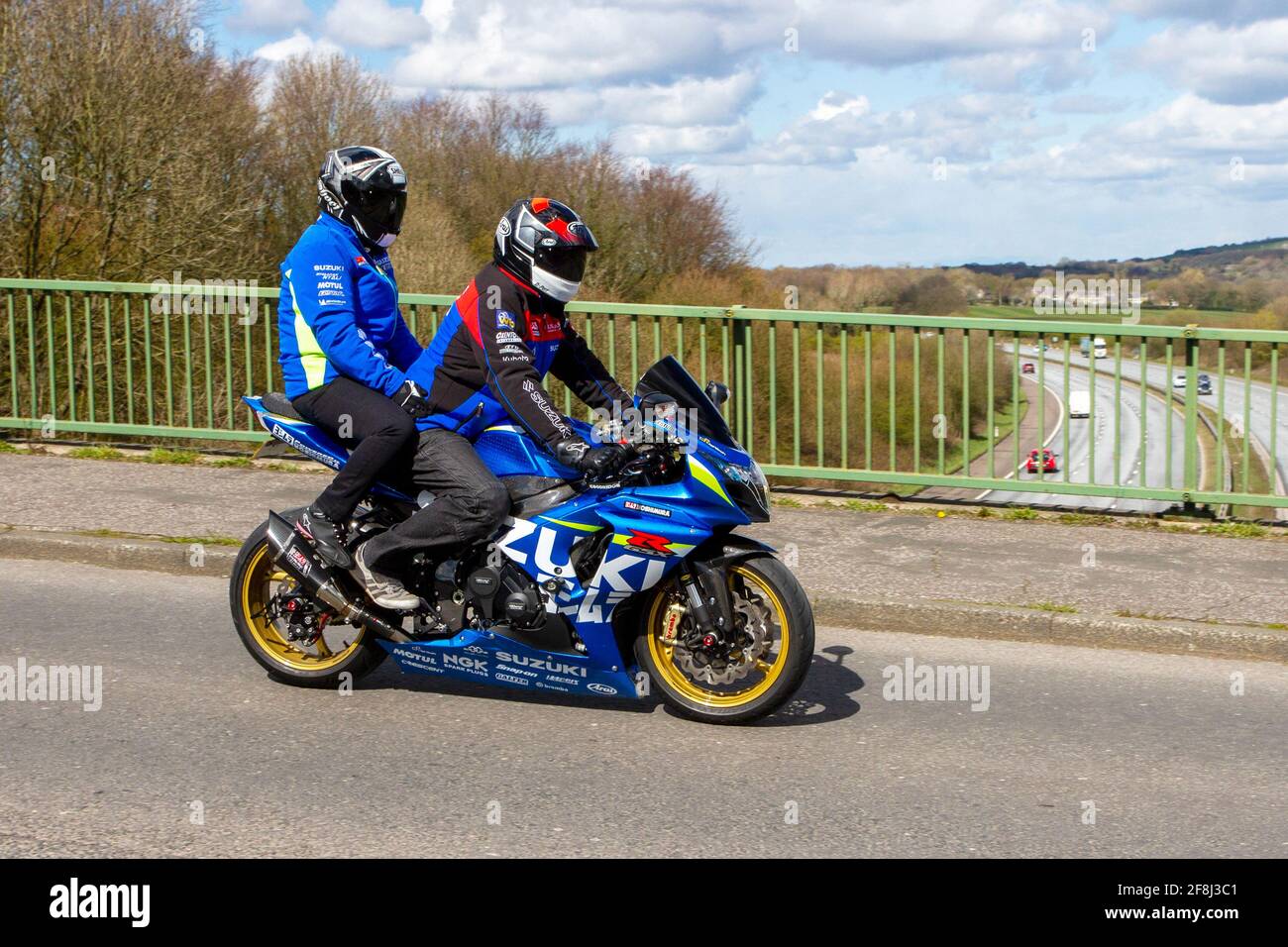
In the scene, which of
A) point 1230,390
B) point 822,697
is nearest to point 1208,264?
point 1230,390

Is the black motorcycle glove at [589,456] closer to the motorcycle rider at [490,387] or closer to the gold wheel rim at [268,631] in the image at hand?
the motorcycle rider at [490,387]

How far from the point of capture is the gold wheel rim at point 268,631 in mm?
6027

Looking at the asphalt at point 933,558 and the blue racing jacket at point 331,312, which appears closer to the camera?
the blue racing jacket at point 331,312

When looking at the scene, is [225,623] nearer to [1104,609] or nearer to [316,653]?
[316,653]

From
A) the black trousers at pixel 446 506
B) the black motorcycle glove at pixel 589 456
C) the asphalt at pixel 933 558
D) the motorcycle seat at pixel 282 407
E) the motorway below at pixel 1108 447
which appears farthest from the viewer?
the motorway below at pixel 1108 447

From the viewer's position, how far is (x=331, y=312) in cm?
567

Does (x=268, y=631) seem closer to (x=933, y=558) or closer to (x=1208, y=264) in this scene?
(x=933, y=558)

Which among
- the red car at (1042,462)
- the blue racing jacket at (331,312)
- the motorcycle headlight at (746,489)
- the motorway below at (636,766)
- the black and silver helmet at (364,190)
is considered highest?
the black and silver helmet at (364,190)

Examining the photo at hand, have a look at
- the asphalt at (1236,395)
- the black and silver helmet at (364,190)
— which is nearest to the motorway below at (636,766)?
the black and silver helmet at (364,190)

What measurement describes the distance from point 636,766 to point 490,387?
1.55 metres

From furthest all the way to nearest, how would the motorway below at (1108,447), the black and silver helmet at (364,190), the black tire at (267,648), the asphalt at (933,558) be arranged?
the motorway below at (1108,447)
the asphalt at (933,558)
the black tire at (267,648)
the black and silver helmet at (364,190)

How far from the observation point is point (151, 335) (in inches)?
480

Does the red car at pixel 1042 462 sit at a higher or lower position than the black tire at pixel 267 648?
higher

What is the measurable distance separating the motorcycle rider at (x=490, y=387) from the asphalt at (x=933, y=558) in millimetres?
2411
